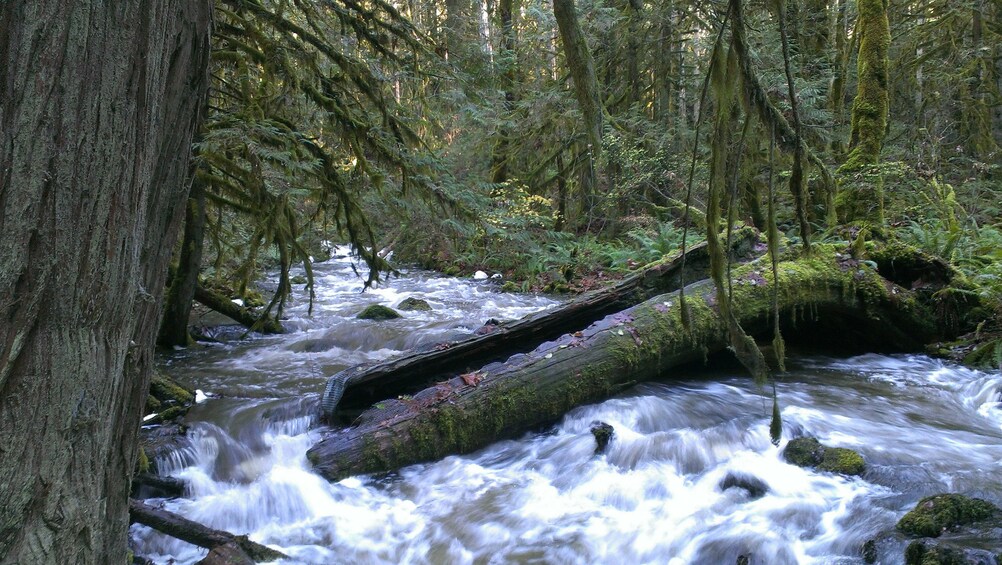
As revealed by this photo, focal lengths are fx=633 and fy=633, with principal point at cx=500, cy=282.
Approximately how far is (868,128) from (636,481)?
7.54 m

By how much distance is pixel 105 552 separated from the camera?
208 cm

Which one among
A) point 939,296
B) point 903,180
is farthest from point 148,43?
point 903,180

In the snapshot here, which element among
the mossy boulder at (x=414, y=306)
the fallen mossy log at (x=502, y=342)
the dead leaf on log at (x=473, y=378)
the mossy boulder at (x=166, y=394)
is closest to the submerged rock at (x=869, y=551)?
the fallen mossy log at (x=502, y=342)

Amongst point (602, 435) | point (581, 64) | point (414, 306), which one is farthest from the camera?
point (414, 306)

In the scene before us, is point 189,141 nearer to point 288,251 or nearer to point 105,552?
point 105,552

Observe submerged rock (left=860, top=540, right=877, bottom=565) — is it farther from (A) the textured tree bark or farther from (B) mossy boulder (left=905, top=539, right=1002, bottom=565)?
(A) the textured tree bark

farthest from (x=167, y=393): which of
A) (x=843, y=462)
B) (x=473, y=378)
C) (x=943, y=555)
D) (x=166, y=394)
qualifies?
(x=943, y=555)

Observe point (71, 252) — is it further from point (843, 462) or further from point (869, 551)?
point (843, 462)

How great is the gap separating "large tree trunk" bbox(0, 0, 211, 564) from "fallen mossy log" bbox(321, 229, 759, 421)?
3139 millimetres

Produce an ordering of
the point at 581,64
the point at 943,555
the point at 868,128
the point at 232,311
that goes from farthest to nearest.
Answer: the point at 868,128
the point at 232,311
the point at 581,64
the point at 943,555

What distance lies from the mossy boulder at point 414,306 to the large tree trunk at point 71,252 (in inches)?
352

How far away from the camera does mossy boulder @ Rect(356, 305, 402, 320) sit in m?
10.2

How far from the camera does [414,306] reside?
11.2m

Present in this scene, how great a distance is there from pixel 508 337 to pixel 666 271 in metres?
2.05
